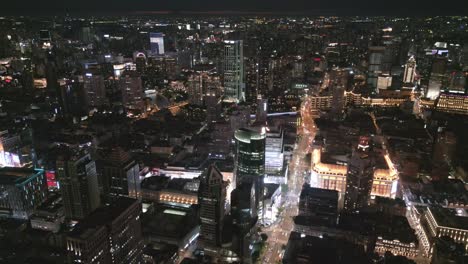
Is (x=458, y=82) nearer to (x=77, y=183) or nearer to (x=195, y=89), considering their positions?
(x=195, y=89)

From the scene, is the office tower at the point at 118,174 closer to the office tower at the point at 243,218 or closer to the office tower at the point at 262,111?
the office tower at the point at 243,218

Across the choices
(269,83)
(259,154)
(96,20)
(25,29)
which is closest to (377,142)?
(259,154)

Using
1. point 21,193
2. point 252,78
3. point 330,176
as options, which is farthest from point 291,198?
point 252,78

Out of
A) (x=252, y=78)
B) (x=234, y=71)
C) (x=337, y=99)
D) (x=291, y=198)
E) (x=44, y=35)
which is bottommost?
(x=291, y=198)

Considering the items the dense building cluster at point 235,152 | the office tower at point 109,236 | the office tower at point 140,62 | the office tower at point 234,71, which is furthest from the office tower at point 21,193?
the office tower at point 140,62

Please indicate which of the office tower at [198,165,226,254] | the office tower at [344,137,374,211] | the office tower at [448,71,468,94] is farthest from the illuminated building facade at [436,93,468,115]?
the office tower at [198,165,226,254]

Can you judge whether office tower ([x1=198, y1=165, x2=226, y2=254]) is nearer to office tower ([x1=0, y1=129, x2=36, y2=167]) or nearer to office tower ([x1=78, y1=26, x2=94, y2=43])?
office tower ([x1=0, y1=129, x2=36, y2=167])

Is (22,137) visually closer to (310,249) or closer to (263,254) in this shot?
(263,254)
